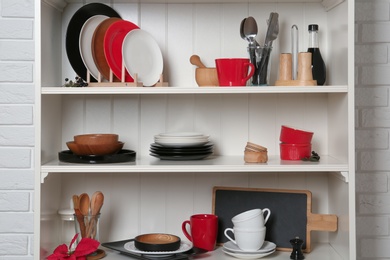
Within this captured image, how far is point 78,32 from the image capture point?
223 centimetres

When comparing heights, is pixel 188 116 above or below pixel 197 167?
above

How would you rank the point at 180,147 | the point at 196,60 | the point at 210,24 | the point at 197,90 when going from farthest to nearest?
the point at 210,24
the point at 196,60
the point at 180,147
the point at 197,90

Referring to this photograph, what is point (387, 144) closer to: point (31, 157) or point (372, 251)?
point (372, 251)

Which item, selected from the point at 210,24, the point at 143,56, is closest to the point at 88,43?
the point at 143,56

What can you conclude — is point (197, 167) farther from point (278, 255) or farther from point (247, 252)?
point (278, 255)

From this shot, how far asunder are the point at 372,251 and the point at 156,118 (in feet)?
3.19

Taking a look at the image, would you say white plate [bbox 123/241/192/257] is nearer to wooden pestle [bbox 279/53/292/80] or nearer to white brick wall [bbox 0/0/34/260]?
white brick wall [bbox 0/0/34/260]

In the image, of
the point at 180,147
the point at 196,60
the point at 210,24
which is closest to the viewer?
the point at 180,147

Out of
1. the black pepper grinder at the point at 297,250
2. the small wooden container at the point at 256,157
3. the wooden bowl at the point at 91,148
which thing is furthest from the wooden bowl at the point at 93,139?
the black pepper grinder at the point at 297,250

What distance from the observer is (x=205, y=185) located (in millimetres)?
2348

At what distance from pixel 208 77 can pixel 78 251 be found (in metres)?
0.75

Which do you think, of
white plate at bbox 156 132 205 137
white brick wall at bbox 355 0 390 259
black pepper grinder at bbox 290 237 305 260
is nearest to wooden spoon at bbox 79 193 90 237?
white plate at bbox 156 132 205 137

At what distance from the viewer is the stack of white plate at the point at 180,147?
211 cm

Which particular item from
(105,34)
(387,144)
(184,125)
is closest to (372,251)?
(387,144)
